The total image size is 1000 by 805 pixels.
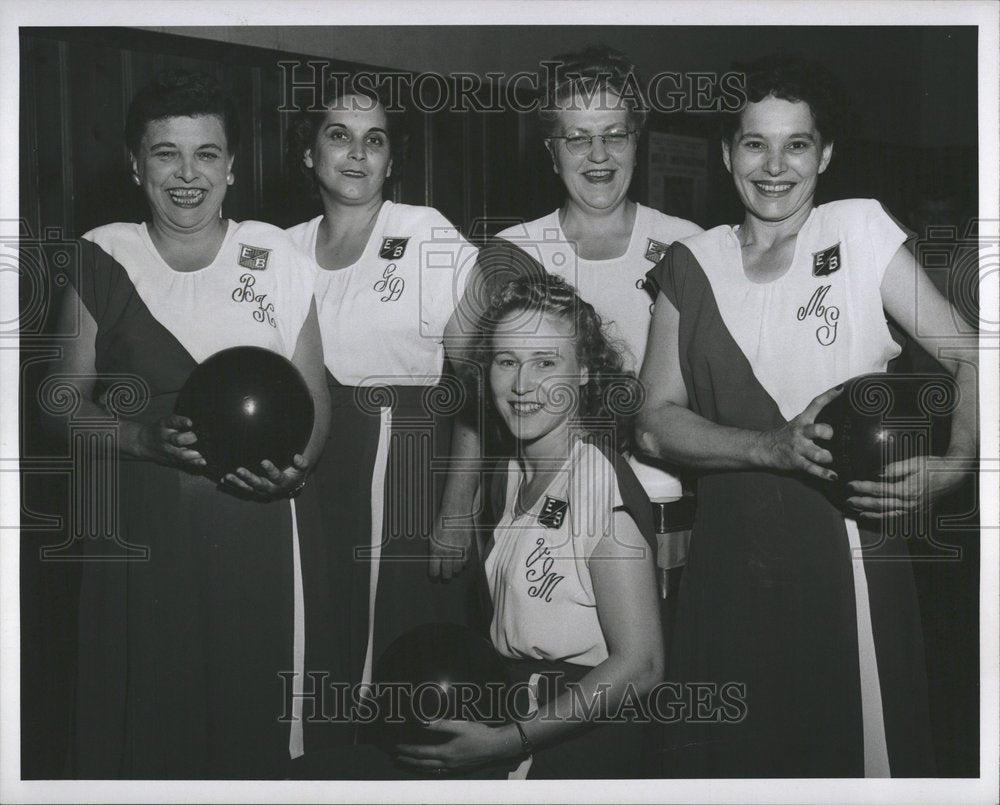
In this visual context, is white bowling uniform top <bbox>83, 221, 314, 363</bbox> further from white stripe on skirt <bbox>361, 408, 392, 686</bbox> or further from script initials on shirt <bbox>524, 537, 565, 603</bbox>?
script initials on shirt <bbox>524, 537, 565, 603</bbox>

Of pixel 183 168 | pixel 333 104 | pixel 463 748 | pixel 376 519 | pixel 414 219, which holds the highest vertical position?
pixel 333 104

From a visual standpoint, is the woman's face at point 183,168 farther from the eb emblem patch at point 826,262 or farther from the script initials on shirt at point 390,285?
the eb emblem patch at point 826,262

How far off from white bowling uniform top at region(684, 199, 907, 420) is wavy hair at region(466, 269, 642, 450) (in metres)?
0.28

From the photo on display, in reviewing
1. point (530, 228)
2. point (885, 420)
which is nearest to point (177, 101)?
point (530, 228)

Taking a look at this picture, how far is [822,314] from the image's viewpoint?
2221 millimetres

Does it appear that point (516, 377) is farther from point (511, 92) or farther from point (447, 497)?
point (511, 92)

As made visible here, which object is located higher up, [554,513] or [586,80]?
[586,80]

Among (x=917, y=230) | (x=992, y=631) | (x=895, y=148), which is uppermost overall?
(x=895, y=148)

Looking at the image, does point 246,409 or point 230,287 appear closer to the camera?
point 246,409

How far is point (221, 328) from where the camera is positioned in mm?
2246

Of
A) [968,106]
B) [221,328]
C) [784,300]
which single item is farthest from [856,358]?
[221,328]

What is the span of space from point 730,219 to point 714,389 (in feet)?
1.30

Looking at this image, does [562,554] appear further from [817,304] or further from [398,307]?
[817,304]

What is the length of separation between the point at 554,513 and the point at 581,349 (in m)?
0.37
